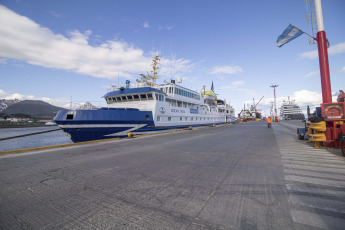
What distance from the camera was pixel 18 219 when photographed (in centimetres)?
187

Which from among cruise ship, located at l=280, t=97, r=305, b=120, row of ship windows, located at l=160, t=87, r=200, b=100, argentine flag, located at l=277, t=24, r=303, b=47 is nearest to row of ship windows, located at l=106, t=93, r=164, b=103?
row of ship windows, located at l=160, t=87, r=200, b=100

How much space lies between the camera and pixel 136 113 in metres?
13.4

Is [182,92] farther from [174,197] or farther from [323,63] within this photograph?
[174,197]

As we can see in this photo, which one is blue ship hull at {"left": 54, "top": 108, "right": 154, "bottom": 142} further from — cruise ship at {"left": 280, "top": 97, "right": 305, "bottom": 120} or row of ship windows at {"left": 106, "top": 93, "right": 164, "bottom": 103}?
cruise ship at {"left": 280, "top": 97, "right": 305, "bottom": 120}

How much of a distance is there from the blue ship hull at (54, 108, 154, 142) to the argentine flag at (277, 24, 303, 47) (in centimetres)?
1127

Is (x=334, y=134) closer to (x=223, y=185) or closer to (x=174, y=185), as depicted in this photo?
(x=223, y=185)

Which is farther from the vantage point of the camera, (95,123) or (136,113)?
(136,113)

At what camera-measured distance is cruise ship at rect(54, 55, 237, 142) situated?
34.5 feet

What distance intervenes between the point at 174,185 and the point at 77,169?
2729 millimetres

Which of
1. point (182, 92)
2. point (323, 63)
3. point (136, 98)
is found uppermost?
point (182, 92)

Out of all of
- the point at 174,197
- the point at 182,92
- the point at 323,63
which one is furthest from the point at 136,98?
the point at 174,197

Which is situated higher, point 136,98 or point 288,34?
point 288,34

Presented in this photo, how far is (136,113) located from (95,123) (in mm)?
3537

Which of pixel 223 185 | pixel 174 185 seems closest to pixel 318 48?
pixel 223 185
